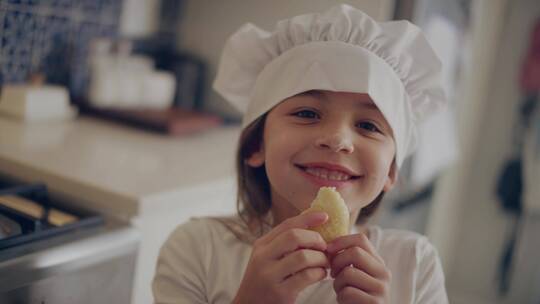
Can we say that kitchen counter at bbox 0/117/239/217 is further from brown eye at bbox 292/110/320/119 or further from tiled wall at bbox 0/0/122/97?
brown eye at bbox 292/110/320/119

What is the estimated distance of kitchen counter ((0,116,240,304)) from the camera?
1.00 metres

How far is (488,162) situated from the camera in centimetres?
283

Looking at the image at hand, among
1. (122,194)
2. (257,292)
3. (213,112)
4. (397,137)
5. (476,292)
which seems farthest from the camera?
(476,292)

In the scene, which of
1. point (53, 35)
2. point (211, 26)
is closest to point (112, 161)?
point (53, 35)

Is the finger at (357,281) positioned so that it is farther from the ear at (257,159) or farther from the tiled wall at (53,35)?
the tiled wall at (53,35)

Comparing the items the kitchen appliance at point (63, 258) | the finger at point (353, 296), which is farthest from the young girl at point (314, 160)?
the kitchen appliance at point (63, 258)

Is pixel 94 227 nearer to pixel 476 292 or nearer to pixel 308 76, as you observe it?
pixel 308 76

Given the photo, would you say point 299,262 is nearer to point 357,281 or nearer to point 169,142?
point 357,281

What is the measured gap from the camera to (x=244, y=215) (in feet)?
2.94

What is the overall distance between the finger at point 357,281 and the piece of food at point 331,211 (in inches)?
1.9

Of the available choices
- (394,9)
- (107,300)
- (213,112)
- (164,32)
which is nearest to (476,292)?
(213,112)

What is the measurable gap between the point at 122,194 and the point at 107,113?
634mm

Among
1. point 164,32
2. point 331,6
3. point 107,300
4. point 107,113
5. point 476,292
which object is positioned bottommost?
point 476,292

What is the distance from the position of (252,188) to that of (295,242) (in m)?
0.27
